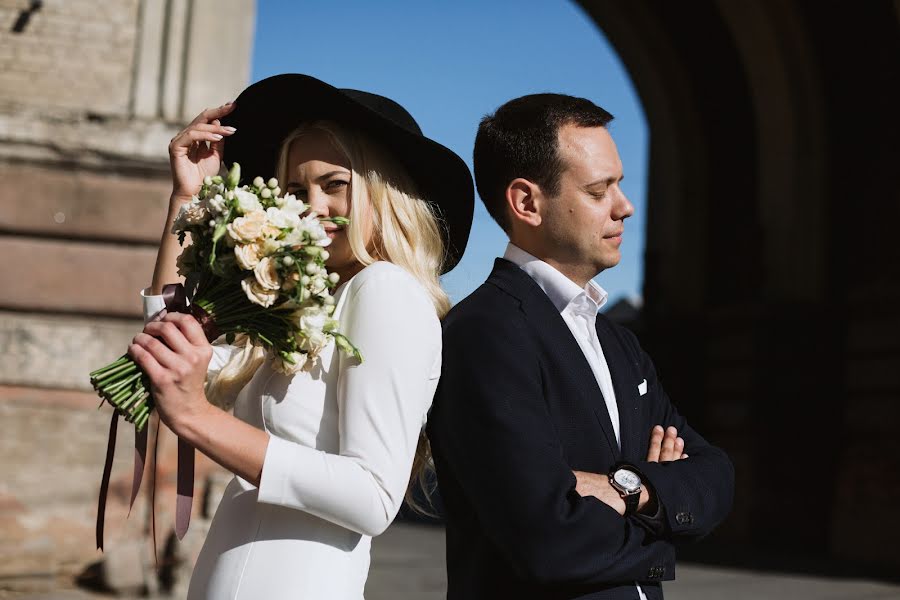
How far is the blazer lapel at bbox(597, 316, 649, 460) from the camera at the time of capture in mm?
2318

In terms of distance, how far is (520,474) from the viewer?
6.68 ft

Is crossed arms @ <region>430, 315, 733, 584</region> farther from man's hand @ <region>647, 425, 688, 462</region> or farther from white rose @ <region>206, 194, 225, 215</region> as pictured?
white rose @ <region>206, 194, 225, 215</region>

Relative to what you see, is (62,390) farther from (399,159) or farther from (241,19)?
(399,159)

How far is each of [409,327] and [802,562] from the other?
881 centimetres

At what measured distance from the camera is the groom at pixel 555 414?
2047 mm

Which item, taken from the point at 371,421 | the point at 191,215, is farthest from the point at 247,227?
the point at 371,421

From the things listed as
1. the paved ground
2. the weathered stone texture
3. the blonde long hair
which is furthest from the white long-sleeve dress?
the paved ground

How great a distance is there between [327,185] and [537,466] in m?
0.71

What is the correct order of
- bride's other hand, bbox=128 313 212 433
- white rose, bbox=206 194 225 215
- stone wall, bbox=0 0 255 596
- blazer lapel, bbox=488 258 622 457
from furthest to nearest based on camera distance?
1. stone wall, bbox=0 0 255 596
2. blazer lapel, bbox=488 258 622 457
3. white rose, bbox=206 194 225 215
4. bride's other hand, bbox=128 313 212 433

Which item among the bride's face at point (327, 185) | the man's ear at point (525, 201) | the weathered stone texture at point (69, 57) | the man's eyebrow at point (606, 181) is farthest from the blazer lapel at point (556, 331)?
the weathered stone texture at point (69, 57)

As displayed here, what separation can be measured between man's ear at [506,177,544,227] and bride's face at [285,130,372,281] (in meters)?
0.39

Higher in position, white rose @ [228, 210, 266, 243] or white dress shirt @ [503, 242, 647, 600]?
white rose @ [228, 210, 266, 243]

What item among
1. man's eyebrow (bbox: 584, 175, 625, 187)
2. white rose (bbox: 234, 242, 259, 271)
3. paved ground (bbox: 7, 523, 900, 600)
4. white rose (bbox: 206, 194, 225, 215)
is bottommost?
paved ground (bbox: 7, 523, 900, 600)

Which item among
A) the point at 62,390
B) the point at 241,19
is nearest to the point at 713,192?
the point at 241,19
